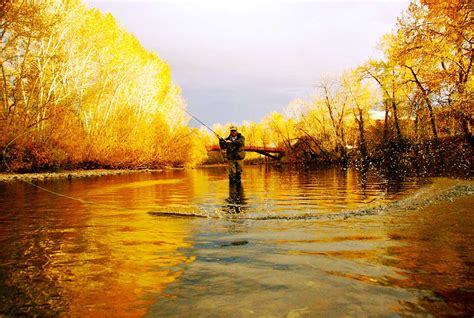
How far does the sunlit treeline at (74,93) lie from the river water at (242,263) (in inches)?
603

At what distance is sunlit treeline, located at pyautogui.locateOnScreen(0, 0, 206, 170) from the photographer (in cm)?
2409

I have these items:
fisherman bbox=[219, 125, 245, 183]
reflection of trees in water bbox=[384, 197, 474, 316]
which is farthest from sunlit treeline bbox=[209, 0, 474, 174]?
reflection of trees in water bbox=[384, 197, 474, 316]

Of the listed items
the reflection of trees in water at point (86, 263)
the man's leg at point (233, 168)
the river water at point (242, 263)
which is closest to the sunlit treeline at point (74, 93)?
the man's leg at point (233, 168)

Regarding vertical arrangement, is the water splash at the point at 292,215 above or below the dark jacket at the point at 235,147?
below

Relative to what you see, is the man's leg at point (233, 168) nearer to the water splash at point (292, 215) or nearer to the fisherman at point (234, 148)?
the fisherman at point (234, 148)

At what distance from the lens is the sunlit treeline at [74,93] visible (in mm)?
24094

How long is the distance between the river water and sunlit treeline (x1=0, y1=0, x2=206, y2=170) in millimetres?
15304

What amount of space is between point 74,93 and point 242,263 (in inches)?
1125

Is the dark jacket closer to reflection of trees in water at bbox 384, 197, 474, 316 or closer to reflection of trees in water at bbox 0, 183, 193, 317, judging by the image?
reflection of trees in water at bbox 0, 183, 193, 317

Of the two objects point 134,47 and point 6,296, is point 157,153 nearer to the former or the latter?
point 134,47

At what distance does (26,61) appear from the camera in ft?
86.1

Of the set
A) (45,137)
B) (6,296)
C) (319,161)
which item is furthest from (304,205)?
(319,161)

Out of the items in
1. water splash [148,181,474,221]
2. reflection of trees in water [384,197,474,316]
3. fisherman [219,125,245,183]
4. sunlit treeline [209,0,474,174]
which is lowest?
reflection of trees in water [384,197,474,316]

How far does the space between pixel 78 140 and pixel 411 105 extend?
89.2ft
